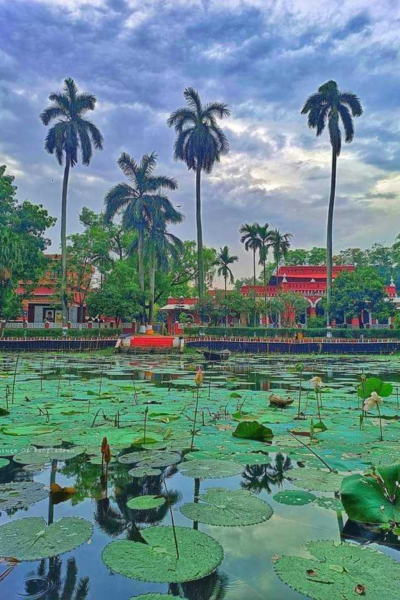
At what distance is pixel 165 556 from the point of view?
1.77 meters

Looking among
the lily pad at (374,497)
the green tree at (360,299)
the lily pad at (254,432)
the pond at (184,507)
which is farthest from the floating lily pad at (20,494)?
the green tree at (360,299)

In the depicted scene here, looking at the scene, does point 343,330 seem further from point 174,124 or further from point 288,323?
point 174,124

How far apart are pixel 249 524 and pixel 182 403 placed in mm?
3778

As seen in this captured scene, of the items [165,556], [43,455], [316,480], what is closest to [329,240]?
[316,480]

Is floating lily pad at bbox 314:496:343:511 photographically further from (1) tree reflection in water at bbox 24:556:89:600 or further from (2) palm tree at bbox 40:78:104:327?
(2) palm tree at bbox 40:78:104:327

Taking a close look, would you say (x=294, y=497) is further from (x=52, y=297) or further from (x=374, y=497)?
(x=52, y=297)

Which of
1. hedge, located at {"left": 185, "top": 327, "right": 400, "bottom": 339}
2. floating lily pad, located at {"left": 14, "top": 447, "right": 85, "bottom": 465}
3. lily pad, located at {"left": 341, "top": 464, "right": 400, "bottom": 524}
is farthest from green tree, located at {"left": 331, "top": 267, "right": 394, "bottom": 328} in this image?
lily pad, located at {"left": 341, "top": 464, "right": 400, "bottom": 524}

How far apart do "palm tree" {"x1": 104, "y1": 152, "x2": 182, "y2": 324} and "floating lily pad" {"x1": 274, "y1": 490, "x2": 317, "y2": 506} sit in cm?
2602

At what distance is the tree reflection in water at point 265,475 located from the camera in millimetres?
2840

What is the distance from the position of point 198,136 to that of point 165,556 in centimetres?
3092

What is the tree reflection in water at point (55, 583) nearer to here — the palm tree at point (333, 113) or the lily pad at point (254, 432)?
the lily pad at point (254, 432)

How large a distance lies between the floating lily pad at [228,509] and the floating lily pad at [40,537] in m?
0.57

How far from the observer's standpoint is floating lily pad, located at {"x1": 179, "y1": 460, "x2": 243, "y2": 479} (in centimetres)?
287

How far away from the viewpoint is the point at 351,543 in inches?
79.4
